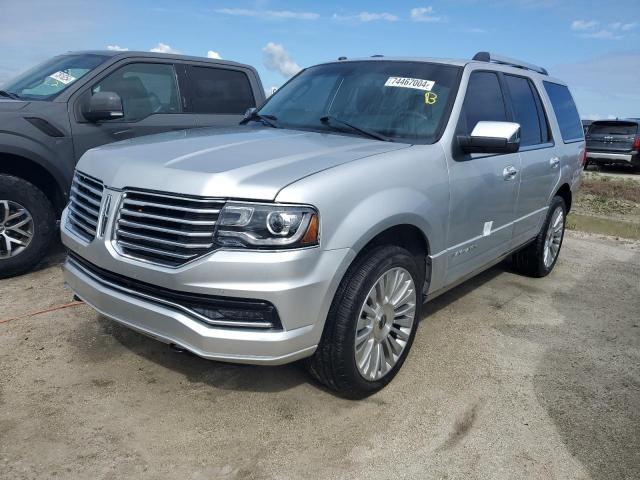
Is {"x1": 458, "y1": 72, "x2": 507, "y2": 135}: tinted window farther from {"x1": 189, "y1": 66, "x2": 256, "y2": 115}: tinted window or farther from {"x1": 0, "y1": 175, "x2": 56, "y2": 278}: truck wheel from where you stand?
{"x1": 0, "y1": 175, "x2": 56, "y2": 278}: truck wheel

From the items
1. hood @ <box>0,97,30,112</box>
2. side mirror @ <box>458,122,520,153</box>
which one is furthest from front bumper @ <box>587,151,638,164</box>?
hood @ <box>0,97,30,112</box>

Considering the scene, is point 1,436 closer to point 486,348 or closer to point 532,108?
point 486,348

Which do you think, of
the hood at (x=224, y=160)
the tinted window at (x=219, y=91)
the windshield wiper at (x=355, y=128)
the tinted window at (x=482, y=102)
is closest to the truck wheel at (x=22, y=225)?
the hood at (x=224, y=160)

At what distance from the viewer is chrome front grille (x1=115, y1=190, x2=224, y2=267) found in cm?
240

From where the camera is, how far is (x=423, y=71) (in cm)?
366

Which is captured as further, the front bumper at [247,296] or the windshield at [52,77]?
the windshield at [52,77]

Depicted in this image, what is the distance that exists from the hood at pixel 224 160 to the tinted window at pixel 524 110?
5.40 feet

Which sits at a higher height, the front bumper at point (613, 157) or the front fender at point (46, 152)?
the front bumper at point (613, 157)

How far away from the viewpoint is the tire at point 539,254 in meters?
5.10

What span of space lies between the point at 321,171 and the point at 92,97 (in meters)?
2.92

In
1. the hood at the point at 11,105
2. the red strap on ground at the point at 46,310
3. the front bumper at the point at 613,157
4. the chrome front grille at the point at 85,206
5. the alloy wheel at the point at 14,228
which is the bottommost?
the red strap on ground at the point at 46,310

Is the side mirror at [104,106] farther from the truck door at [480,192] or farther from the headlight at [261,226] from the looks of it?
the truck door at [480,192]

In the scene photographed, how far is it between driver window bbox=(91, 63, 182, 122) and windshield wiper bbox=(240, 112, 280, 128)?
152cm

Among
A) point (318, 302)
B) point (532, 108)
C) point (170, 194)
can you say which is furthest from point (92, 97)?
point (532, 108)
